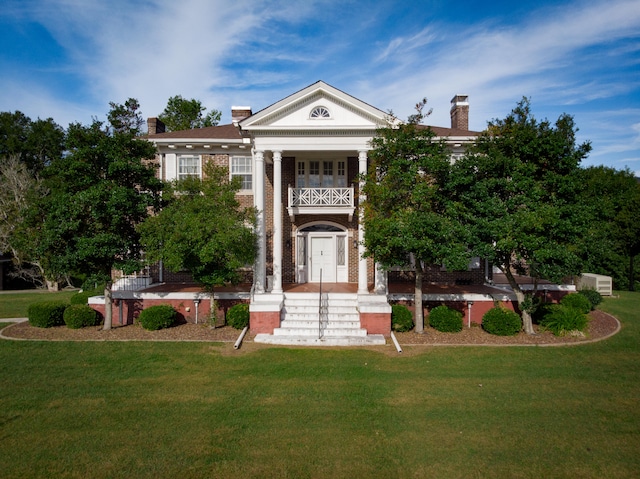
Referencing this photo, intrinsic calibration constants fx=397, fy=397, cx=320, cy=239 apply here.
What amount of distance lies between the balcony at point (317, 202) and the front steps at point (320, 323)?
3633 mm

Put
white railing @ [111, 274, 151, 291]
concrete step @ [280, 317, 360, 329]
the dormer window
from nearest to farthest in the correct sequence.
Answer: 1. concrete step @ [280, 317, 360, 329]
2. the dormer window
3. white railing @ [111, 274, 151, 291]

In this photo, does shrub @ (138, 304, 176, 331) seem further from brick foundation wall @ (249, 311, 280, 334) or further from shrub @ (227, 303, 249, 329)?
brick foundation wall @ (249, 311, 280, 334)

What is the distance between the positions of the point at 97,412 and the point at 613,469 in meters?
8.67

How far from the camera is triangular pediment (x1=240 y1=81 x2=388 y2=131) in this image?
47.5 feet

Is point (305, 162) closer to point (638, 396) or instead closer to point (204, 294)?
point (204, 294)

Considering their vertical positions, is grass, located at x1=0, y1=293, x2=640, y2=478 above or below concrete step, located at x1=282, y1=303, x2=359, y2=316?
below

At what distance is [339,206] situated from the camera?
648 inches

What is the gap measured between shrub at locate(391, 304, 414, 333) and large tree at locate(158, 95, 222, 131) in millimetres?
29521

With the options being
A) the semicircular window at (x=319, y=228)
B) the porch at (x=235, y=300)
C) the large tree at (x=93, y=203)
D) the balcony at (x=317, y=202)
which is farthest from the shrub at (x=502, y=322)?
the large tree at (x=93, y=203)

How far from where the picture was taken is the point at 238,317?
13.7m

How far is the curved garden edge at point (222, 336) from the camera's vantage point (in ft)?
41.1

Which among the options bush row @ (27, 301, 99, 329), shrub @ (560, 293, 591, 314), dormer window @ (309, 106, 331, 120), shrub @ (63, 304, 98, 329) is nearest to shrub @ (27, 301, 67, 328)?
bush row @ (27, 301, 99, 329)

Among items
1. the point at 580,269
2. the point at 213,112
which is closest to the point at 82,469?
the point at 580,269

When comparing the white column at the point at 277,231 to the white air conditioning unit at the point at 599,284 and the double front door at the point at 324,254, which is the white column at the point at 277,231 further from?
the white air conditioning unit at the point at 599,284
